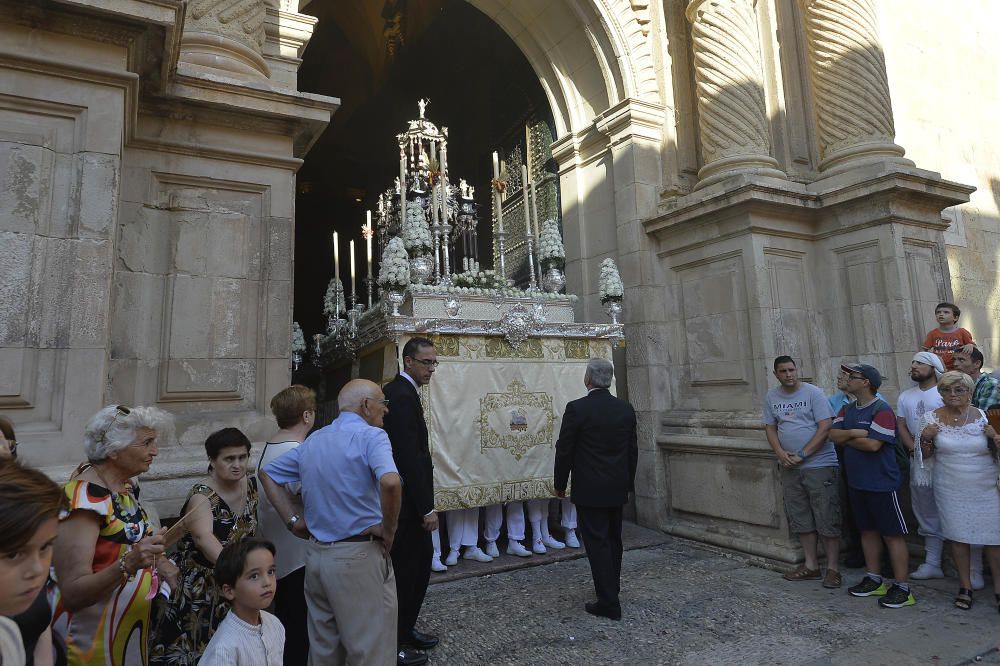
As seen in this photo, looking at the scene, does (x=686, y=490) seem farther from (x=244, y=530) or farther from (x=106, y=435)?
(x=106, y=435)

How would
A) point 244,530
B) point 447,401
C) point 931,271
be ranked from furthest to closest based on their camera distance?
1. point 931,271
2. point 447,401
3. point 244,530

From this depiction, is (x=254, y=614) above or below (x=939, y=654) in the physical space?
above

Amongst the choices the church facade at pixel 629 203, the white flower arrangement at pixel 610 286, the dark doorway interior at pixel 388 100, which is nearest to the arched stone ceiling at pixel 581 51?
the church facade at pixel 629 203

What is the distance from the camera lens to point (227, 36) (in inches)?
188

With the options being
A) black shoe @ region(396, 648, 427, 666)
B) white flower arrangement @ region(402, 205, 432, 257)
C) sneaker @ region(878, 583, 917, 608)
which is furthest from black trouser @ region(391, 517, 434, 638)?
sneaker @ region(878, 583, 917, 608)

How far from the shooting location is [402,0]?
11.2 m

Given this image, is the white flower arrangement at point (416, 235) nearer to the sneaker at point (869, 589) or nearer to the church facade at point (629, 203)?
the church facade at point (629, 203)

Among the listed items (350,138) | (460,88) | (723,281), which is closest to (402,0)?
(460,88)

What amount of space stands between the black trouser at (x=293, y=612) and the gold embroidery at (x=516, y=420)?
9.26ft

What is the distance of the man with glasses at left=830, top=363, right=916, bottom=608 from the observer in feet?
14.6

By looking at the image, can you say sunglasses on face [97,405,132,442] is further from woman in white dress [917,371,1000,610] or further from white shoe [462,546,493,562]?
woman in white dress [917,371,1000,610]

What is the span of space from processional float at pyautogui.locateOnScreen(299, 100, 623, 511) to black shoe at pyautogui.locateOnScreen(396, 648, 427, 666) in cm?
178

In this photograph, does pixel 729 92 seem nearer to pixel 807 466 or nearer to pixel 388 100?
pixel 807 466

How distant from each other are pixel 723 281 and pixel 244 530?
5653 mm
